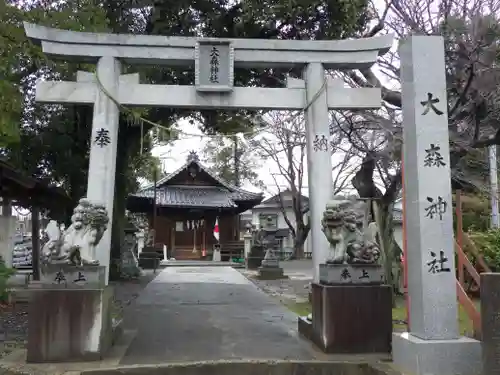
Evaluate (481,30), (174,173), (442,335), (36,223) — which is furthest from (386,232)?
(174,173)

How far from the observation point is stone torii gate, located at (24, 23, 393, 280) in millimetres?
7387

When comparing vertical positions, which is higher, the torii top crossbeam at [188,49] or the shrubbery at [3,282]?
the torii top crossbeam at [188,49]

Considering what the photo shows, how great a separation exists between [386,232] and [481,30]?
536cm

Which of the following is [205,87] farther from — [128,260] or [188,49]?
[128,260]

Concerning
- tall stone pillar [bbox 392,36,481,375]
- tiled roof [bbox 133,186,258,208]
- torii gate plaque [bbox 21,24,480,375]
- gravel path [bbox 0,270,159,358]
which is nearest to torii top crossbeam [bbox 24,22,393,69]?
torii gate plaque [bbox 21,24,480,375]

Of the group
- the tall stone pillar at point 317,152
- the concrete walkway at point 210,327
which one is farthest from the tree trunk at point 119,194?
the tall stone pillar at point 317,152

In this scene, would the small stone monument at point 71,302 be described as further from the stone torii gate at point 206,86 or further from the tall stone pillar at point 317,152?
the tall stone pillar at point 317,152

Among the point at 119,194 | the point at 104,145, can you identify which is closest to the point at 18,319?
the point at 104,145

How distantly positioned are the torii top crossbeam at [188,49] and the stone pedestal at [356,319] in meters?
3.64

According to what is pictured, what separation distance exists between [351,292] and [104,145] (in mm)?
4110

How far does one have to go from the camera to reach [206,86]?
7668mm

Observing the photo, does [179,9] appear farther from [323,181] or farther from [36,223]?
[36,223]

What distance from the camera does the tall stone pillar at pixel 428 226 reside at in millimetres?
5145

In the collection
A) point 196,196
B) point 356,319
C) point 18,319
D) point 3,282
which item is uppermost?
point 196,196
